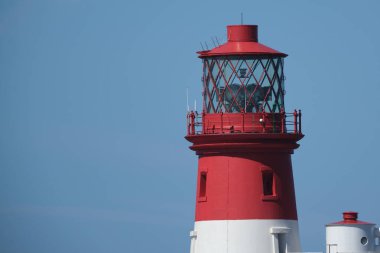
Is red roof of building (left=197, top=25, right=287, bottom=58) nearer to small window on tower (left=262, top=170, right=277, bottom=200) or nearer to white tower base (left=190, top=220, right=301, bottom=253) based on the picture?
small window on tower (left=262, top=170, right=277, bottom=200)

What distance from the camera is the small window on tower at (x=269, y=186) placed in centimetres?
2758

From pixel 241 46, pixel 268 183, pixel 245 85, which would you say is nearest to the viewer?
pixel 245 85

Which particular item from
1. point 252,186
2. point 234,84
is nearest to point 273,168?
point 252,186

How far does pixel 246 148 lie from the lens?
2744cm

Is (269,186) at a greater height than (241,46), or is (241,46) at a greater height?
(241,46)

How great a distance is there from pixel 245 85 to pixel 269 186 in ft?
9.49

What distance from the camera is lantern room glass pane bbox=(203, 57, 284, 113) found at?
27.2 meters

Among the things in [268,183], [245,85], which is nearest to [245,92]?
[245,85]

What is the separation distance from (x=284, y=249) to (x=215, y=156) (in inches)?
121

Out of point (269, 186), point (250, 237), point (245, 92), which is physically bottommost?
point (250, 237)

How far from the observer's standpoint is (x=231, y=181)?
27.6 m

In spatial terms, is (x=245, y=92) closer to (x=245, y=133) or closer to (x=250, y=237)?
(x=245, y=133)

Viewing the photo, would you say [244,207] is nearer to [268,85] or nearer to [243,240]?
[243,240]

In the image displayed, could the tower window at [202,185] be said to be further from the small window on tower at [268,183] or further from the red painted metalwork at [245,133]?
the small window on tower at [268,183]
